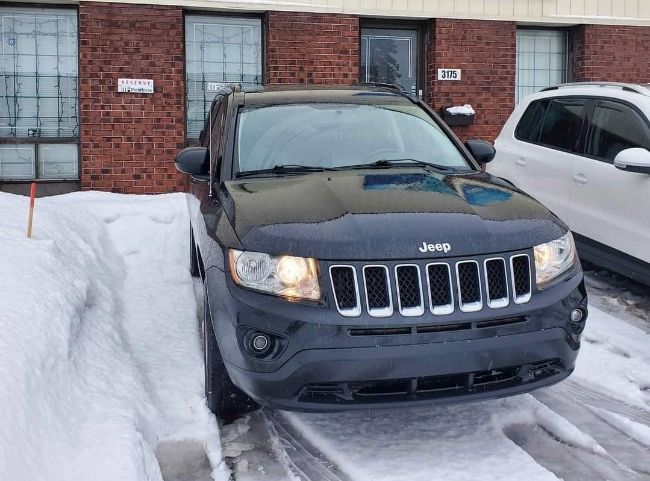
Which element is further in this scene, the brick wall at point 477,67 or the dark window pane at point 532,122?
the brick wall at point 477,67

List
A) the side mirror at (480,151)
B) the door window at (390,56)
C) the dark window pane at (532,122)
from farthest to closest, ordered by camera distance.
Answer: the door window at (390,56) → the dark window pane at (532,122) → the side mirror at (480,151)

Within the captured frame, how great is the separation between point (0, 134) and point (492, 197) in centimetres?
859

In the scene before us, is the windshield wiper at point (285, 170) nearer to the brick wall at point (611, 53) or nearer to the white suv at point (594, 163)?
the white suv at point (594, 163)

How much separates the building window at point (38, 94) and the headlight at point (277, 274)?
808 centimetres

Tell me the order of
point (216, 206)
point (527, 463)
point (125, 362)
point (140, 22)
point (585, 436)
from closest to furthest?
point (527, 463) < point (585, 436) < point (216, 206) < point (125, 362) < point (140, 22)

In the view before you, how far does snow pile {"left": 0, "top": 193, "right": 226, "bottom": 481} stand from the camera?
2959 mm

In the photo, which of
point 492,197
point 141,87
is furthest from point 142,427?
point 141,87

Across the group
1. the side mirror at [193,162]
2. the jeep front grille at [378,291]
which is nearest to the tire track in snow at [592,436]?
the jeep front grille at [378,291]

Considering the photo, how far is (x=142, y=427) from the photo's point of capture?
3.46 metres

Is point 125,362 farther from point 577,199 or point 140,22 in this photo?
point 140,22

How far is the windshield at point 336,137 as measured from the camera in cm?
433

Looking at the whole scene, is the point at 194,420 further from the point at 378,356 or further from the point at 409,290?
the point at 409,290

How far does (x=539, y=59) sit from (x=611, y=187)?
685cm

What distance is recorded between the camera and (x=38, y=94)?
1037 cm
